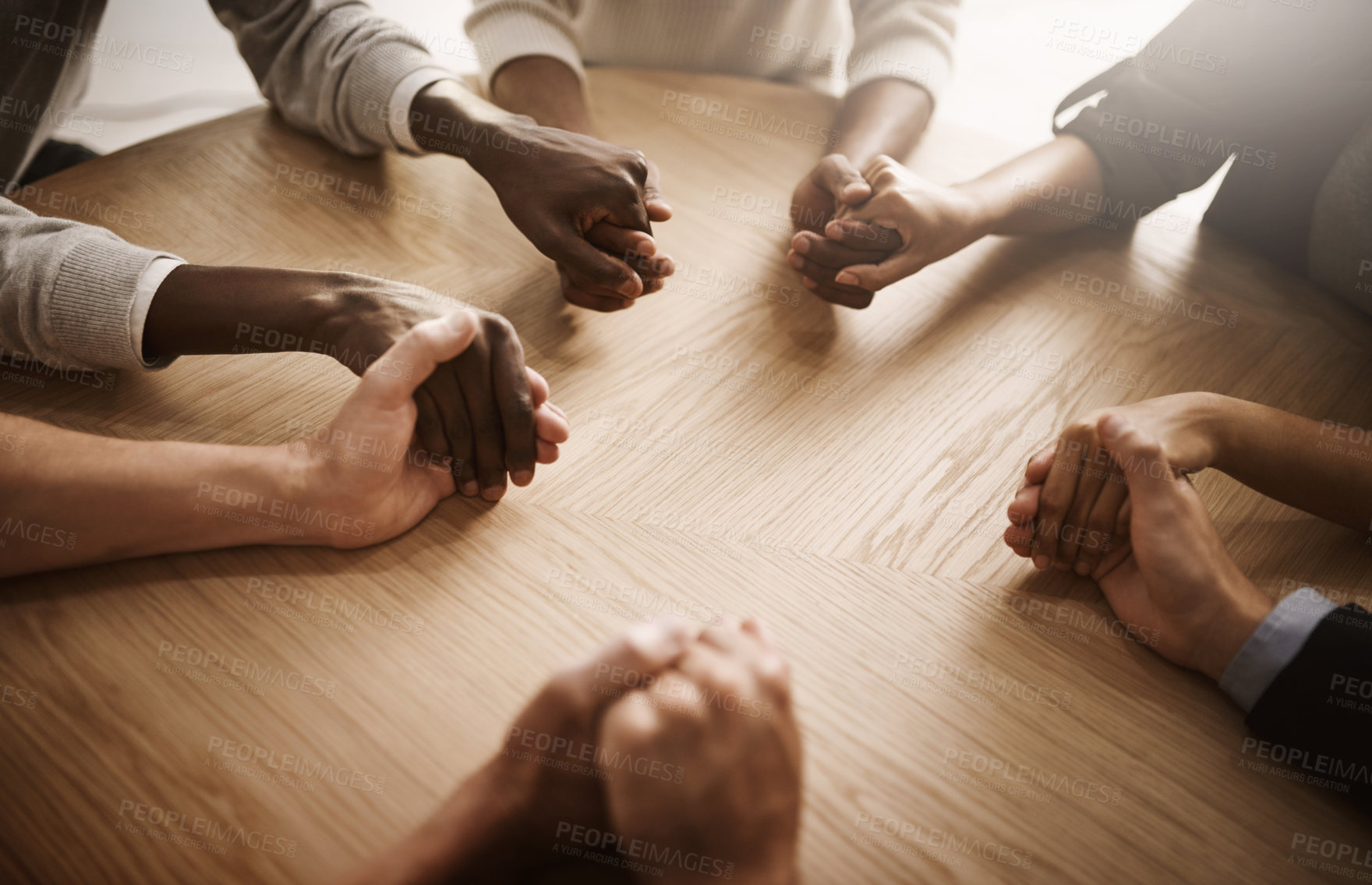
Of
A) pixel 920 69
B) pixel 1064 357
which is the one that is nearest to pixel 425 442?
pixel 1064 357

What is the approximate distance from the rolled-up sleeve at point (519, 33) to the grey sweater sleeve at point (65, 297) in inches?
20.7

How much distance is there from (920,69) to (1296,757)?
0.89 meters

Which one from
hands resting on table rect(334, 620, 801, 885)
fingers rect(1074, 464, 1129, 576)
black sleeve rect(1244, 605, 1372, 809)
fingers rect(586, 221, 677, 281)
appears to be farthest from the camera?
fingers rect(586, 221, 677, 281)

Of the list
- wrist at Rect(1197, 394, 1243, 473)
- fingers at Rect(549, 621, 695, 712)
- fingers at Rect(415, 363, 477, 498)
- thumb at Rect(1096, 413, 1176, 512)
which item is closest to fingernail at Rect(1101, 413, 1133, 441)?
thumb at Rect(1096, 413, 1176, 512)

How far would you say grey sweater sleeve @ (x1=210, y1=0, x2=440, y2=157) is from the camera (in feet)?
2.86

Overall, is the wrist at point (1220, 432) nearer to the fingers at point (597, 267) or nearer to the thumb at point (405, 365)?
the fingers at point (597, 267)

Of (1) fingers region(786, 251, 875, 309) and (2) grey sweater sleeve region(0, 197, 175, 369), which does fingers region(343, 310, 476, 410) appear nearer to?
(2) grey sweater sleeve region(0, 197, 175, 369)

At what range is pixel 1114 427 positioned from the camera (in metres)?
0.64

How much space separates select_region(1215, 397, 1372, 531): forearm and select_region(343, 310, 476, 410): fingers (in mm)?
668

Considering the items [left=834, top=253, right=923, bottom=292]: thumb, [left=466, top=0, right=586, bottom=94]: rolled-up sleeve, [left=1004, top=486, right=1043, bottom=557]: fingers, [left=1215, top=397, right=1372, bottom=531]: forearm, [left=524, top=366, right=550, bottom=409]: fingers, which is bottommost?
[left=1004, top=486, right=1043, bottom=557]: fingers

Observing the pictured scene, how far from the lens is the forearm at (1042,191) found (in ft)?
2.96

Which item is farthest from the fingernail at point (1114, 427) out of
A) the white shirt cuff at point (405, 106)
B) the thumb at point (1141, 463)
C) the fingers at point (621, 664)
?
the white shirt cuff at point (405, 106)

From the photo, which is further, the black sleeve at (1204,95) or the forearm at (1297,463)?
the black sleeve at (1204,95)

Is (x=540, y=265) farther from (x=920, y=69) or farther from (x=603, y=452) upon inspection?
(x=920, y=69)
